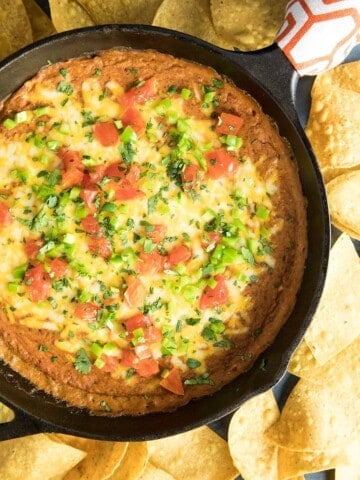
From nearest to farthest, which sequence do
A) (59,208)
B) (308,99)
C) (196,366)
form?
(59,208) < (196,366) < (308,99)

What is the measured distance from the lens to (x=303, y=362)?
155 inches

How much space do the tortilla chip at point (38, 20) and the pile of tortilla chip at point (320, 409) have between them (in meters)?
2.18

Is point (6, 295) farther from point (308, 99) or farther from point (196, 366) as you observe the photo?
point (308, 99)

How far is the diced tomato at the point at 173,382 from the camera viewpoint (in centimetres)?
354

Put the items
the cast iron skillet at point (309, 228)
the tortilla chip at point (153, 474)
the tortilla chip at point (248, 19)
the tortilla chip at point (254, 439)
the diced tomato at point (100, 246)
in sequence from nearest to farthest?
the cast iron skillet at point (309, 228)
the diced tomato at point (100, 246)
the tortilla chip at point (248, 19)
the tortilla chip at point (254, 439)
the tortilla chip at point (153, 474)

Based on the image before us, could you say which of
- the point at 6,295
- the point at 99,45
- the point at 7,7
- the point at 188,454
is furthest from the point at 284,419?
the point at 7,7

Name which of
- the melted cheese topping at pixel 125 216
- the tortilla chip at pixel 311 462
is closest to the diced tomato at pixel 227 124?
the melted cheese topping at pixel 125 216

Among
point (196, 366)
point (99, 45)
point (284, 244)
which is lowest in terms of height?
point (196, 366)

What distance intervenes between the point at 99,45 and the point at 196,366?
181cm

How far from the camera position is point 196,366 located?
3.55 metres

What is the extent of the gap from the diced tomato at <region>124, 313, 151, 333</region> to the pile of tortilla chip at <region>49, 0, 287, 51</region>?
63.7 inches

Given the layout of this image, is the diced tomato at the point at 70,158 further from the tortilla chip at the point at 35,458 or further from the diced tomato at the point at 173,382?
the tortilla chip at the point at 35,458

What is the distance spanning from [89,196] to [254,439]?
6.33ft

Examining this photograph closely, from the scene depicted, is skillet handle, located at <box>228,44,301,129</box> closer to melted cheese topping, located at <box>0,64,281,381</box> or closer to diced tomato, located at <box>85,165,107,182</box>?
melted cheese topping, located at <box>0,64,281,381</box>
